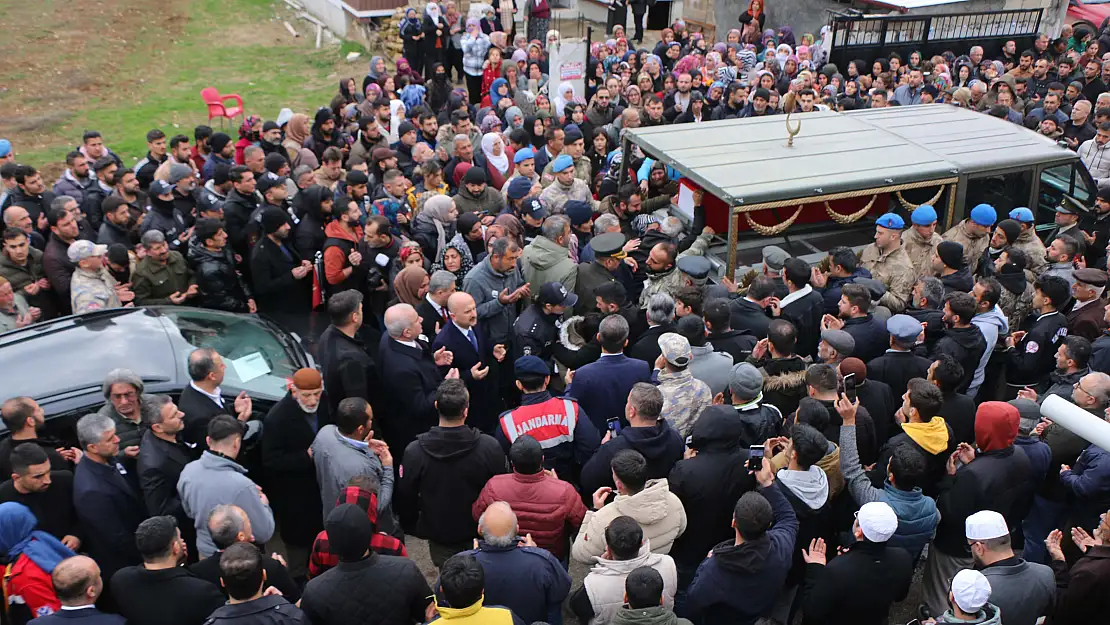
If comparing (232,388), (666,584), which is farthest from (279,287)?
(666,584)

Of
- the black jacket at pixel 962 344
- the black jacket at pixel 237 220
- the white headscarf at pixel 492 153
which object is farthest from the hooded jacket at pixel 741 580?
the white headscarf at pixel 492 153

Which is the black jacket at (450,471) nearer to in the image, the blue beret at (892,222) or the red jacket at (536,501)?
the red jacket at (536,501)

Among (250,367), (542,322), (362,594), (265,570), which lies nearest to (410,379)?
(542,322)

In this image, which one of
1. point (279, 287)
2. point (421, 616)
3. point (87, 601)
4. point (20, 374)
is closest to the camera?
point (87, 601)

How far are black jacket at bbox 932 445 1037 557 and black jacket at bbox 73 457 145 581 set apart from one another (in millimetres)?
4485

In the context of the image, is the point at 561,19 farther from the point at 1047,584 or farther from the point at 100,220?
the point at 1047,584

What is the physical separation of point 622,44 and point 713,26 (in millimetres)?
6154

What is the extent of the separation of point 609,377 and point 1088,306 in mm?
3972

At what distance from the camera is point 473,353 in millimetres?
6078

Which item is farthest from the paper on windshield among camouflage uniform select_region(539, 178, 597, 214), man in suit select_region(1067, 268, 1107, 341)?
man in suit select_region(1067, 268, 1107, 341)

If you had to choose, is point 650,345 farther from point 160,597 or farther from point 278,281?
point 160,597

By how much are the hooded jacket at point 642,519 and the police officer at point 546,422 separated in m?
0.75

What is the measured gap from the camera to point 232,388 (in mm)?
5637

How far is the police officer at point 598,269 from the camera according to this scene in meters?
6.86
